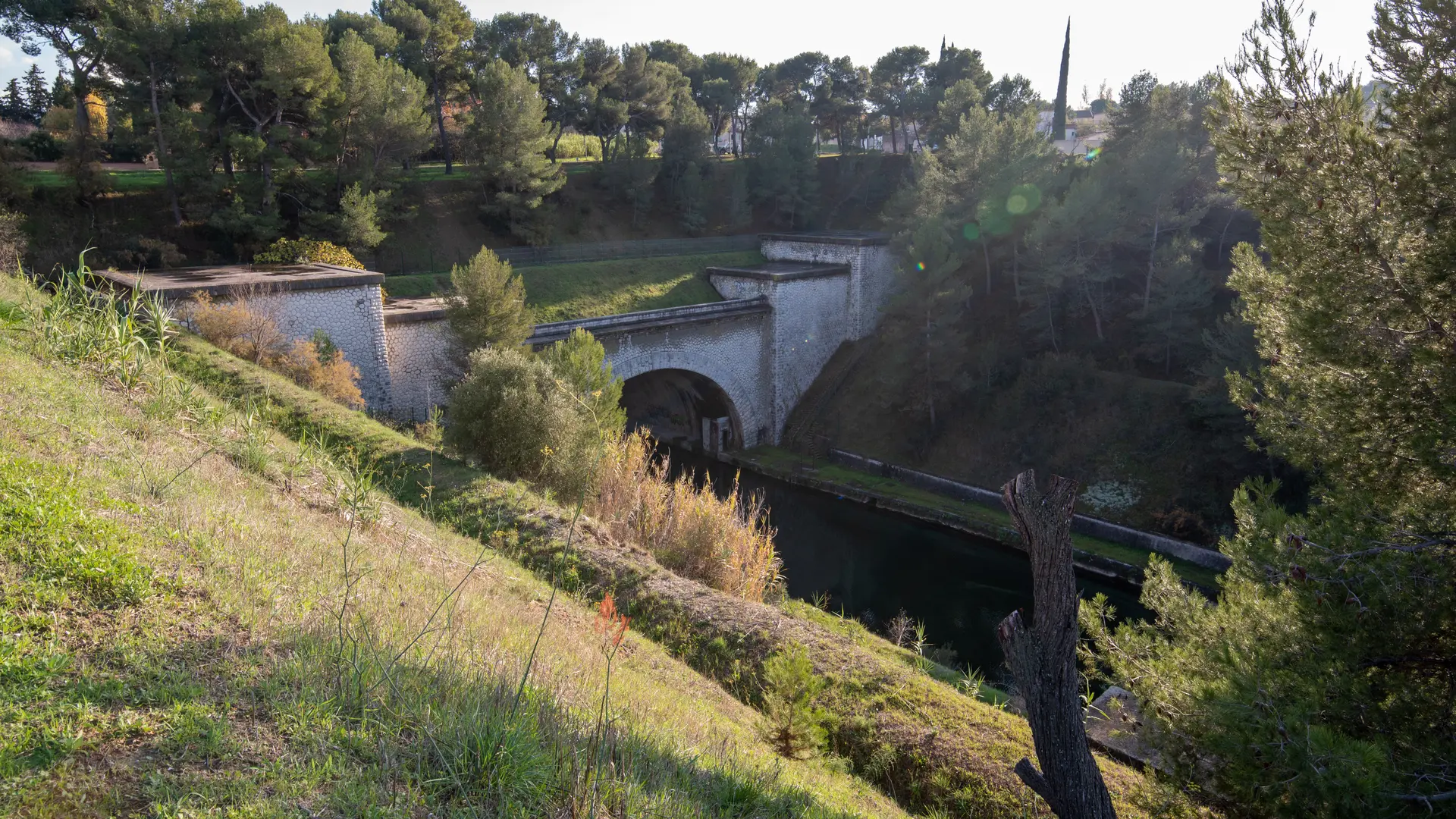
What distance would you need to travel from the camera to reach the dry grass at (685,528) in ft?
31.1

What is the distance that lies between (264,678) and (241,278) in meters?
14.6

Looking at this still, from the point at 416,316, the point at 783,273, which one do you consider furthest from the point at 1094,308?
the point at 416,316

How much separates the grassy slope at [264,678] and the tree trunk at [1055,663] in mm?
1139

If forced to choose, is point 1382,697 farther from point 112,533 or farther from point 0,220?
point 0,220

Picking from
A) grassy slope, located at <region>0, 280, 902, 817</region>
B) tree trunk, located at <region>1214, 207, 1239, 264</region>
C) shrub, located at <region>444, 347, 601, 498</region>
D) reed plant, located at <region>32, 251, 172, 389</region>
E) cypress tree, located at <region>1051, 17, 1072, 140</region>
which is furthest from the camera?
cypress tree, located at <region>1051, 17, 1072, 140</region>

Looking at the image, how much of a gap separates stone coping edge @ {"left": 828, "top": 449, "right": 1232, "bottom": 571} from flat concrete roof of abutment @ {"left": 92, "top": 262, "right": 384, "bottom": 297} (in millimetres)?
13247

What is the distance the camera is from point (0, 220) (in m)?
14.7

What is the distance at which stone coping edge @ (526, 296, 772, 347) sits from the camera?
1814 cm

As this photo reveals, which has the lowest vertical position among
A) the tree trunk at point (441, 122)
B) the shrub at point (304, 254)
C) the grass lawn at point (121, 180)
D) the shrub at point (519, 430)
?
the shrub at point (519, 430)

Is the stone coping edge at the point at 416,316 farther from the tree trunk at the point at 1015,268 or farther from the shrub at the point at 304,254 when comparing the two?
the tree trunk at the point at 1015,268

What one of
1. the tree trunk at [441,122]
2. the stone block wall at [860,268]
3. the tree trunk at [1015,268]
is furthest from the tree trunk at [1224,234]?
the tree trunk at [441,122]

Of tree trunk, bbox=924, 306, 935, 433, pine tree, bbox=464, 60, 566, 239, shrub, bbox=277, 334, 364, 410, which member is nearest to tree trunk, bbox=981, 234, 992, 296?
tree trunk, bbox=924, 306, 935, 433

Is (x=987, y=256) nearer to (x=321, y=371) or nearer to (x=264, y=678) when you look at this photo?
(x=321, y=371)

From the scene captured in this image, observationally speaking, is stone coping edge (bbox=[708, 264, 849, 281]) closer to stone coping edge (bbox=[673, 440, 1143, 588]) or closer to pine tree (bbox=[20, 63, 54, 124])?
stone coping edge (bbox=[673, 440, 1143, 588])
